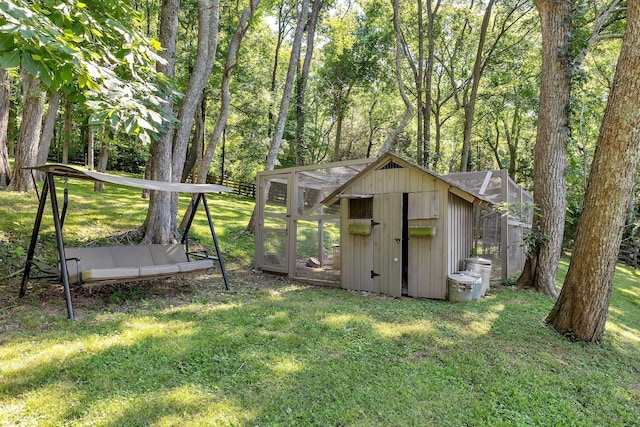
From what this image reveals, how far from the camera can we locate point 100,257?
537cm

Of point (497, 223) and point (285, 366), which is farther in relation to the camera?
point (497, 223)

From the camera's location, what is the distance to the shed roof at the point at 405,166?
556cm

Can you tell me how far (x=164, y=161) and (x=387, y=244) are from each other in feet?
15.1

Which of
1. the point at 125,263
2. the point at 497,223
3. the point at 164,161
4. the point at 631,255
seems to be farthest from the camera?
the point at 631,255

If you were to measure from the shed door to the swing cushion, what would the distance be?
2.84 m

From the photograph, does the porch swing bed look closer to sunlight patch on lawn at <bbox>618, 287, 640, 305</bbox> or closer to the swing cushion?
the swing cushion

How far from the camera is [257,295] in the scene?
568 cm

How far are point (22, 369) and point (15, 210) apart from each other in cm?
629

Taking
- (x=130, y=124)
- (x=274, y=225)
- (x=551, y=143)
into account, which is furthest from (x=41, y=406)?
(x=551, y=143)

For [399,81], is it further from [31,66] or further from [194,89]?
[31,66]

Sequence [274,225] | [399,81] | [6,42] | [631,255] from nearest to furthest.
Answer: [6,42], [274,225], [399,81], [631,255]

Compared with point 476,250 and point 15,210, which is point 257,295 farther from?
point 15,210

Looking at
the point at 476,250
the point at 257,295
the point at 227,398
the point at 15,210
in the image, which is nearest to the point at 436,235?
the point at 476,250

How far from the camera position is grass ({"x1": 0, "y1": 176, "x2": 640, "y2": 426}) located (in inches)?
93.0
